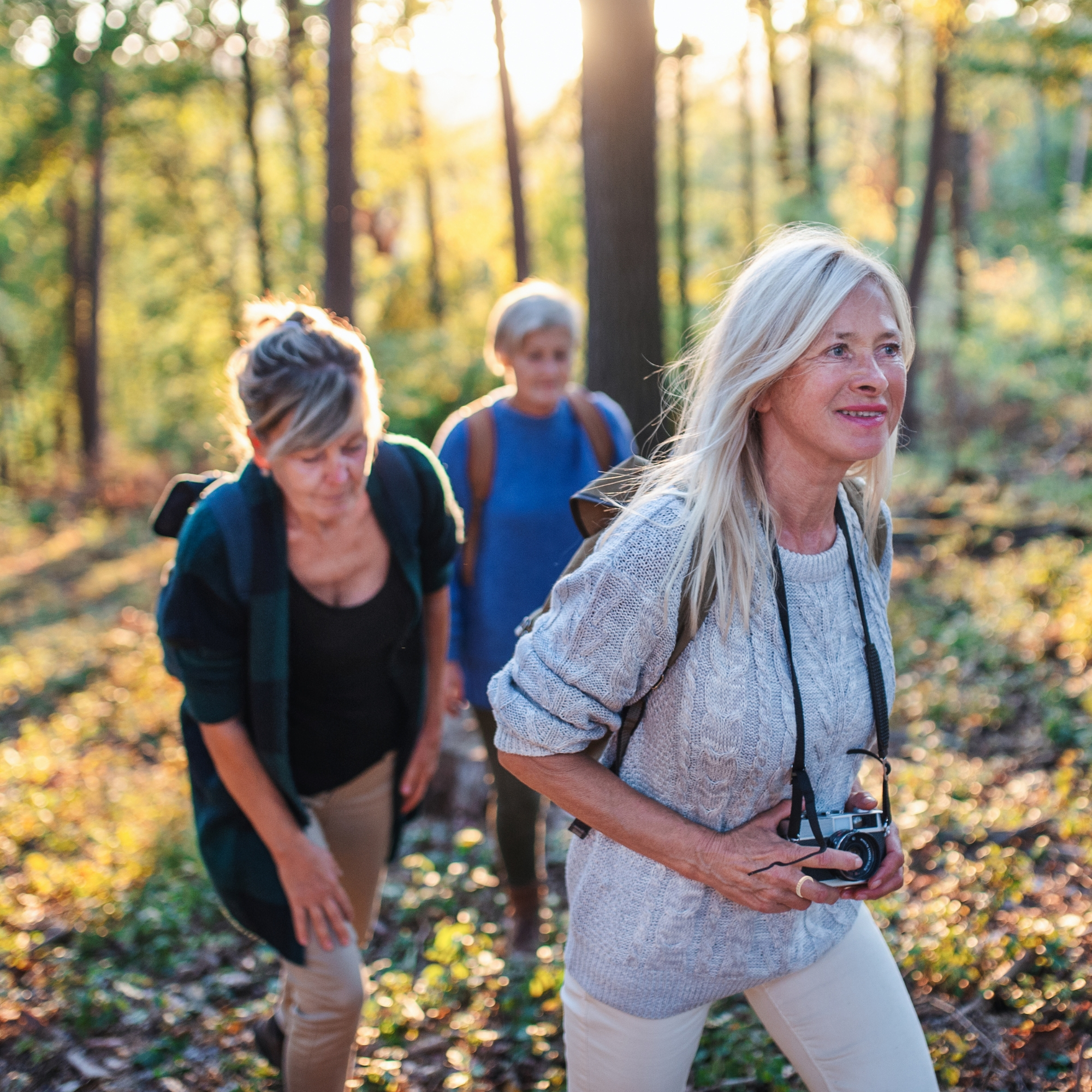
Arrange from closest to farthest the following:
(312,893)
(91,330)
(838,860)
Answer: (838,860) < (312,893) < (91,330)

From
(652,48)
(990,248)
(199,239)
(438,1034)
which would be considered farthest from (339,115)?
(990,248)

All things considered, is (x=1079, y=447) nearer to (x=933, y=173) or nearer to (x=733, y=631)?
(x=933, y=173)

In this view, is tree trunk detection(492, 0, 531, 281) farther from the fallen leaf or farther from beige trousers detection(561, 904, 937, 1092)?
beige trousers detection(561, 904, 937, 1092)

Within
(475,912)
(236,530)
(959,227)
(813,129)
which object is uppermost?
(813,129)

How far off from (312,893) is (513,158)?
44.3 ft

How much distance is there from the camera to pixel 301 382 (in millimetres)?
2504

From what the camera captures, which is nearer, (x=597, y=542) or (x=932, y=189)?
(x=597, y=542)

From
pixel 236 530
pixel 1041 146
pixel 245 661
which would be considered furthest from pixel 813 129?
pixel 1041 146

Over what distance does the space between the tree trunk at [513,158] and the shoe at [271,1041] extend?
1235 centimetres

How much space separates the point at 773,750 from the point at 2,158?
1932 cm

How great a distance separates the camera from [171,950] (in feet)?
14.5

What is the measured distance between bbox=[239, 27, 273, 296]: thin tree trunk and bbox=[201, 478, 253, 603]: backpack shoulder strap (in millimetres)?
15575

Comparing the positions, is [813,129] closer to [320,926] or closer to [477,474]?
[477,474]

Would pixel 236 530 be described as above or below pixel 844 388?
below
